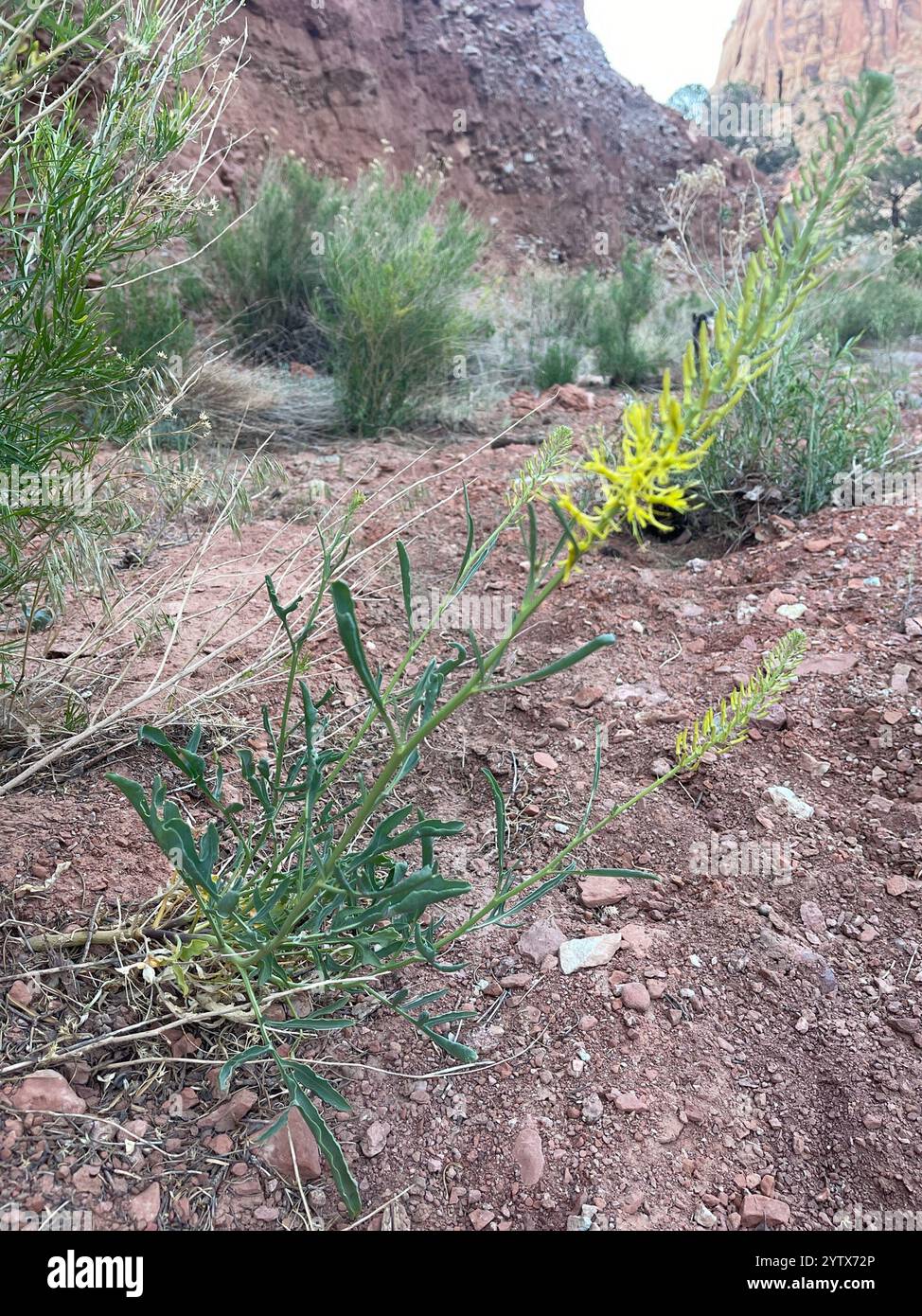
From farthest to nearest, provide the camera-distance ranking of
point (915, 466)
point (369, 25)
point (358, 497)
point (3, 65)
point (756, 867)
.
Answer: point (369, 25) → point (915, 466) → point (756, 867) → point (358, 497) → point (3, 65)

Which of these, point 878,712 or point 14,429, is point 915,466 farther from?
point 14,429

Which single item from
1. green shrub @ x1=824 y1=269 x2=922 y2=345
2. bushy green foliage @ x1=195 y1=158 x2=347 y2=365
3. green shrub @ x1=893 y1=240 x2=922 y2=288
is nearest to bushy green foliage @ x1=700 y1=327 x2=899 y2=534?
bushy green foliage @ x1=195 y1=158 x2=347 y2=365

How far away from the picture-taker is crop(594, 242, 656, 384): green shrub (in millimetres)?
6668

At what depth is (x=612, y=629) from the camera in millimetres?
2887

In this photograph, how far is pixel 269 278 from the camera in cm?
593

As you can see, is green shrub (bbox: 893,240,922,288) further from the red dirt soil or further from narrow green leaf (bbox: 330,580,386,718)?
narrow green leaf (bbox: 330,580,386,718)

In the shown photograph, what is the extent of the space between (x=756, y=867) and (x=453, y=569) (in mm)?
1732

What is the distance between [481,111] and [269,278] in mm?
9949

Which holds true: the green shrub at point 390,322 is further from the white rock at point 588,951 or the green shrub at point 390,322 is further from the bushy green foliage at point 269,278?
the white rock at point 588,951

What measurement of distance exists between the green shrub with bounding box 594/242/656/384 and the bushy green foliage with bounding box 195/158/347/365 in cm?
225

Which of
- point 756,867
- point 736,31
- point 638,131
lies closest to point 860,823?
point 756,867

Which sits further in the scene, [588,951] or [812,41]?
[812,41]

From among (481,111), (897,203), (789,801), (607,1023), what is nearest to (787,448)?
(789,801)

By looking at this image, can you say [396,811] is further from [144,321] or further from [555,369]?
[555,369]
